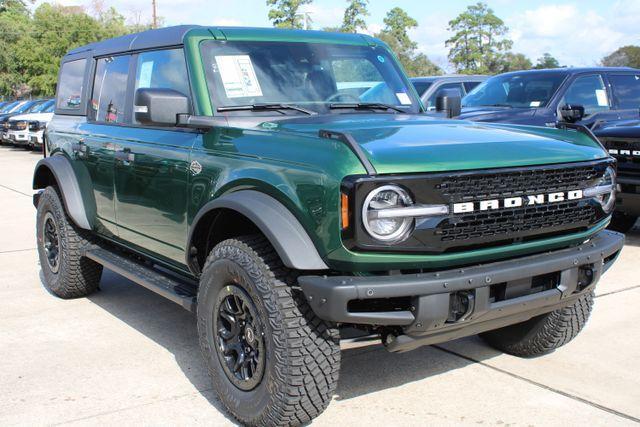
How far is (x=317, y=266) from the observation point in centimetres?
304

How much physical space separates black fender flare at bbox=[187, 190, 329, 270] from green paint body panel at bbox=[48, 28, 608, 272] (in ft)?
0.10

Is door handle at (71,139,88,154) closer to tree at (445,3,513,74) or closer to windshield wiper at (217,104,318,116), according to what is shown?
windshield wiper at (217,104,318,116)

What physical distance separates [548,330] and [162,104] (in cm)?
243

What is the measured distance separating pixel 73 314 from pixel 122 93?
166cm

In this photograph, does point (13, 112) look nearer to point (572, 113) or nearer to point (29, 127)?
point (29, 127)

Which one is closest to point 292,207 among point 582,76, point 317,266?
point 317,266

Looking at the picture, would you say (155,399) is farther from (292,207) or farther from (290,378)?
(292,207)

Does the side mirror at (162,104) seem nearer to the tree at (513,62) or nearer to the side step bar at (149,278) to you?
the side step bar at (149,278)

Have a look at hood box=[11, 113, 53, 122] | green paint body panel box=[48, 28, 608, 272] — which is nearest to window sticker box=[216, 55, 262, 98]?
green paint body panel box=[48, 28, 608, 272]

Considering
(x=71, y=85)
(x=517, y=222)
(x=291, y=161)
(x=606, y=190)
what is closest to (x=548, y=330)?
(x=606, y=190)

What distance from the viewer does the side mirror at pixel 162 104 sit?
3766mm

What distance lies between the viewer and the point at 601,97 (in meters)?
9.03

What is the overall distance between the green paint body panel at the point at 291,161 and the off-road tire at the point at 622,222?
4.11m

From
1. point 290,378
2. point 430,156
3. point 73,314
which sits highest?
point 430,156
